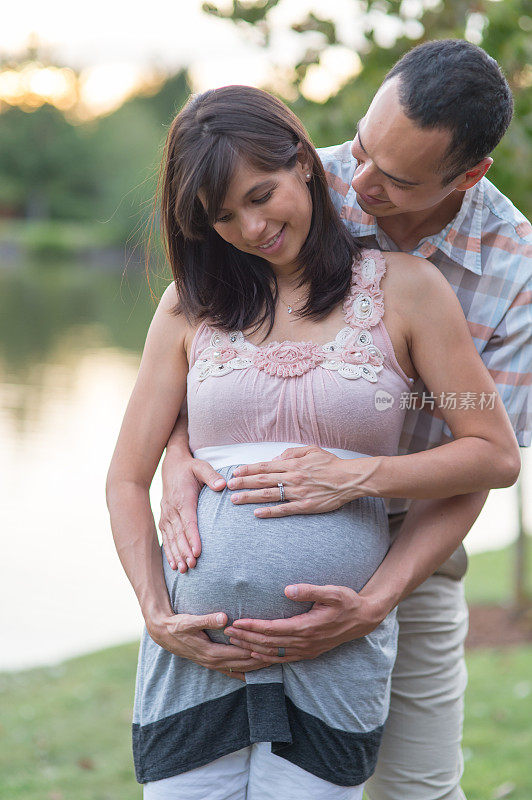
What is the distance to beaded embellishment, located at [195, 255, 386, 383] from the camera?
1.97m

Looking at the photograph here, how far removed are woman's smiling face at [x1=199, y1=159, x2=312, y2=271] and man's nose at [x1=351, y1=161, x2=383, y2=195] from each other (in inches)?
4.3

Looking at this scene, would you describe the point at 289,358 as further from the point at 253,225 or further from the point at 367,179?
the point at 367,179

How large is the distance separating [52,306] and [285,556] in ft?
74.4

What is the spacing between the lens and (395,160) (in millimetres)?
1925

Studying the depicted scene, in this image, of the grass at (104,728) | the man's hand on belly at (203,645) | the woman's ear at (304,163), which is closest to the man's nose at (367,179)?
the woman's ear at (304,163)

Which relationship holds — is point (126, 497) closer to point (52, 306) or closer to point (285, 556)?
point (285, 556)

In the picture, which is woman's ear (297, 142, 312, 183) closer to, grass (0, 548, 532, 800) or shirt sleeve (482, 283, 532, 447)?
shirt sleeve (482, 283, 532, 447)

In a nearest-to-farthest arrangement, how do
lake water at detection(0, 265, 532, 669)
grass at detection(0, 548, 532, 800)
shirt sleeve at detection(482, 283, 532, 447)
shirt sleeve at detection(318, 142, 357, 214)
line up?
shirt sleeve at detection(482, 283, 532, 447) → shirt sleeve at detection(318, 142, 357, 214) → grass at detection(0, 548, 532, 800) → lake water at detection(0, 265, 532, 669)

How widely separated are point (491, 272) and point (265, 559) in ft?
2.76

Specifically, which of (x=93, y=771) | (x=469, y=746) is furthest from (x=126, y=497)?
(x=469, y=746)

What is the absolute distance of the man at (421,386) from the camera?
6.19ft

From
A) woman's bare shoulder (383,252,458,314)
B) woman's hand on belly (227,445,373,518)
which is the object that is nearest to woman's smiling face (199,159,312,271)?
woman's bare shoulder (383,252,458,314)

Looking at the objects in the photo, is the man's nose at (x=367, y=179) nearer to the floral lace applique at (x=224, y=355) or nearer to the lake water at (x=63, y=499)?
the floral lace applique at (x=224, y=355)

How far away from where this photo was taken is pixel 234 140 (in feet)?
6.21
